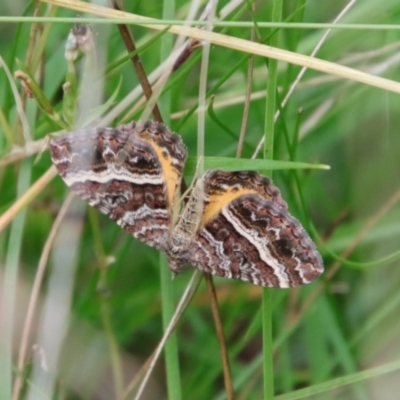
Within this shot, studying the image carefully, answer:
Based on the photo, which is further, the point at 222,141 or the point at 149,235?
the point at 222,141

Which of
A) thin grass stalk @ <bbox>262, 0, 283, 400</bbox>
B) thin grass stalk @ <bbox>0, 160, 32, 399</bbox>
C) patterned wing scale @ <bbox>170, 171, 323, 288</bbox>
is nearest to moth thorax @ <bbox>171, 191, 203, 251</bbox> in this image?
patterned wing scale @ <bbox>170, 171, 323, 288</bbox>

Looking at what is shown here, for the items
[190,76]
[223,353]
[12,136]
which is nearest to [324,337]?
[223,353]

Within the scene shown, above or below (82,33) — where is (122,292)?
below

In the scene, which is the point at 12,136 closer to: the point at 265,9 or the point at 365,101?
the point at 265,9

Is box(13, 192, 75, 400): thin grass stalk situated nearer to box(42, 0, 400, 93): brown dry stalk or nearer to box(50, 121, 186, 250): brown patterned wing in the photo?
box(50, 121, 186, 250): brown patterned wing

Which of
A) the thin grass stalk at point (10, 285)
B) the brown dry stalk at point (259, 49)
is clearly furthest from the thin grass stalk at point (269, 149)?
the thin grass stalk at point (10, 285)

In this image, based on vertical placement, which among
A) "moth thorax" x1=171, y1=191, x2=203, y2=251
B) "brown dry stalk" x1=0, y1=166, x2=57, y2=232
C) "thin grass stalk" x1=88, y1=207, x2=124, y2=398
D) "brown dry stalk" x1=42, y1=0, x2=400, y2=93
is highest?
"brown dry stalk" x1=42, y1=0, x2=400, y2=93

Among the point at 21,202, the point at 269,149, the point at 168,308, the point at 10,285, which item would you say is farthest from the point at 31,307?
the point at 269,149
